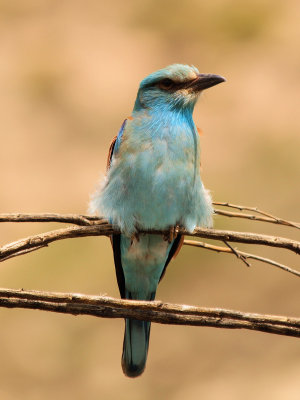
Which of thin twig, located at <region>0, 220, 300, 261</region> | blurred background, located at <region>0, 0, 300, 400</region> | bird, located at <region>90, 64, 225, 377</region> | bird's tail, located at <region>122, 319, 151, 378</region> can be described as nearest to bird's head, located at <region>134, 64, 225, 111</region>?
bird, located at <region>90, 64, 225, 377</region>

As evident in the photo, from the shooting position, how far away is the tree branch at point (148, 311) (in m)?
2.24

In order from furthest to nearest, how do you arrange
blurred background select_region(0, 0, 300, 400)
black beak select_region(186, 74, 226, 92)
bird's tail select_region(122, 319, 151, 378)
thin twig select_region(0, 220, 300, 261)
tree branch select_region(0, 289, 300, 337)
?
blurred background select_region(0, 0, 300, 400) < black beak select_region(186, 74, 226, 92) < bird's tail select_region(122, 319, 151, 378) < thin twig select_region(0, 220, 300, 261) < tree branch select_region(0, 289, 300, 337)

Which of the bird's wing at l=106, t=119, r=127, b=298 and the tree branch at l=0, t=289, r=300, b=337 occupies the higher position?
the bird's wing at l=106, t=119, r=127, b=298

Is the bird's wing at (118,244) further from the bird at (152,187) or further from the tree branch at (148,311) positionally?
the tree branch at (148,311)

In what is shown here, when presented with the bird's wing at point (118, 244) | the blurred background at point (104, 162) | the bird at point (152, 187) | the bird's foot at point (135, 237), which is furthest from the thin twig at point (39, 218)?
the blurred background at point (104, 162)

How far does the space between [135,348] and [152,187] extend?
650 mm

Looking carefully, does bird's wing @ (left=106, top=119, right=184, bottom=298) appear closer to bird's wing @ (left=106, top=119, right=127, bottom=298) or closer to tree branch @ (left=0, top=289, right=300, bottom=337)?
bird's wing @ (left=106, top=119, right=127, bottom=298)

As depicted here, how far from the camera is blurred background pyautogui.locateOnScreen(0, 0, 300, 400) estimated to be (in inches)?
217

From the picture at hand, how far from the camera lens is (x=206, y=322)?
2.31 meters

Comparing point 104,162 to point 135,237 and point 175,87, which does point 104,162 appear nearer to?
point 175,87

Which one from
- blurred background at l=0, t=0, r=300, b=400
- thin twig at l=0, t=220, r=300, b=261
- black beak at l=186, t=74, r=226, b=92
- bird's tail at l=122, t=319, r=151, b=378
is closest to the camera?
thin twig at l=0, t=220, r=300, b=261

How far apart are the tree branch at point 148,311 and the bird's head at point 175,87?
157 cm

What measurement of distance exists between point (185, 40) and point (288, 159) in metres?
2.15

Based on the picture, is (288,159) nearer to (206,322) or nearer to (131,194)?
(131,194)
